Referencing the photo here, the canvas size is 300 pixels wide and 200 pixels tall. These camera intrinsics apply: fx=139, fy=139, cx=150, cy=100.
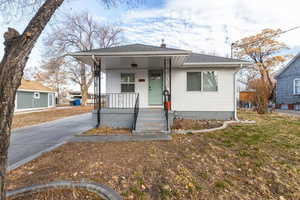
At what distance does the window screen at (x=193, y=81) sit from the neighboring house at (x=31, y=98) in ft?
58.5

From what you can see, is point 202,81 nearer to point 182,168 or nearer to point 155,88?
point 155,88

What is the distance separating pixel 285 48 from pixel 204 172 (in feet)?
82.4

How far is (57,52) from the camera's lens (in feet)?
63.7

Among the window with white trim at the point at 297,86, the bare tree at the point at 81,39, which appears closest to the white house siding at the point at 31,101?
the bare tree at the point at 81,39

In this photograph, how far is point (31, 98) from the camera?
17109mm

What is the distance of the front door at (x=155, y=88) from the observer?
7852 millimetres

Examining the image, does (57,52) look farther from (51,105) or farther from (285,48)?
(285,48)

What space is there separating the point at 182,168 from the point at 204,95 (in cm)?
558

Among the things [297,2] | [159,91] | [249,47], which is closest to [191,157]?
[159,91]

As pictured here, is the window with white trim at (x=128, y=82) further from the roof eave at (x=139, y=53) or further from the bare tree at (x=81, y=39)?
the bare tree at (x=81, y=39)

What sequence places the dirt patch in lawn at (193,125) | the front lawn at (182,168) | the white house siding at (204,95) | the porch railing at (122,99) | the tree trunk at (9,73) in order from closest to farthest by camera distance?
the tree trunk at (9,73), the front lawn at (182,168), the dirt patch in lawn at (193,125), the white house siding at (204,95), the porch railing at (122,99)

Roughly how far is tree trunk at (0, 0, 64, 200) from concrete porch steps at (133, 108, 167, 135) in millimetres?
3859

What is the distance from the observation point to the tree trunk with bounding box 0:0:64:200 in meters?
1.49

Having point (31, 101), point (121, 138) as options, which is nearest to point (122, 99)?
point (121, 138)
